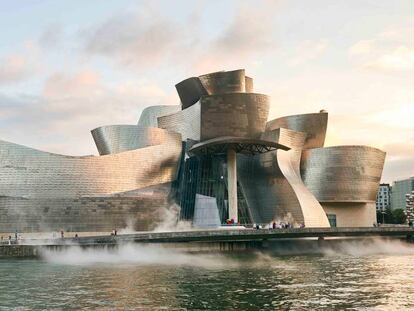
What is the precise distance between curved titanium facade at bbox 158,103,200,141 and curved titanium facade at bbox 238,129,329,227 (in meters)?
4.82

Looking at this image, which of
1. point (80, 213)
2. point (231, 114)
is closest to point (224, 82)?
point (231, 114)

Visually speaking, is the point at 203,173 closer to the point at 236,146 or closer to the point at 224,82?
the point at 236,146

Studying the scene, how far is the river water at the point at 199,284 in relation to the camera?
46.9 ft

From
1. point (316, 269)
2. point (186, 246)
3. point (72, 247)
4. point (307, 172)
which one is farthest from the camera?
point (307, 172)

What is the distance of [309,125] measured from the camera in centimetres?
4803

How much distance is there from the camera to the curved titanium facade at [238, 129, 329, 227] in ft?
139

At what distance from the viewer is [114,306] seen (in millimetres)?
13984

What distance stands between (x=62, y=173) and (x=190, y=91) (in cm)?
1572

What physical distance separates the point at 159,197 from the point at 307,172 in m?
15.1

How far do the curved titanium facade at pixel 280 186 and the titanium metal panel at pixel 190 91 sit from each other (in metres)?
6.91

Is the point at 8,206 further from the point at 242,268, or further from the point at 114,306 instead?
the point at 114,306

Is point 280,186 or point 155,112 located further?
point 155,112

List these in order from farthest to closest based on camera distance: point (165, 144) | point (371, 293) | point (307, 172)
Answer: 1. point (307, 172)
2. point (165, 144)
3. point (371, 293)

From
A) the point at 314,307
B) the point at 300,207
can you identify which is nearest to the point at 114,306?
the point at 314,307
